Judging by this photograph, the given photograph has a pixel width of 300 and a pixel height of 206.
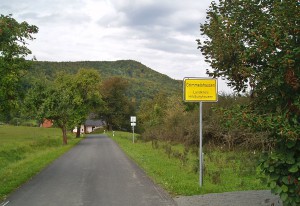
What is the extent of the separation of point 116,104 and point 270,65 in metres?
95.5

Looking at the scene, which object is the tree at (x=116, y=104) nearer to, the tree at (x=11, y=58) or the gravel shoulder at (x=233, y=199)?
the tree at (x=11, y=58)

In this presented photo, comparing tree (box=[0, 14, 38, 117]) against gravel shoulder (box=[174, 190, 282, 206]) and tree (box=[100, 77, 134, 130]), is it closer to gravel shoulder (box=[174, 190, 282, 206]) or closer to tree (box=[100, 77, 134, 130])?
gravel shoulder (box=[174, 190, 282, 206])

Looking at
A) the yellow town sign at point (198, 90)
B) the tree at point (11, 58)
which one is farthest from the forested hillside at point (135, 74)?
the yellow town sign at point (198, 90)

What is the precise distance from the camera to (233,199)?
30.9 feet

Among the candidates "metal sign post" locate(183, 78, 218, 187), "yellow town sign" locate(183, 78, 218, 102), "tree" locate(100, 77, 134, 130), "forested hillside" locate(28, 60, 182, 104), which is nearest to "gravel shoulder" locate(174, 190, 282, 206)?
"metal sign post" locate(183, 78, 218, 187)

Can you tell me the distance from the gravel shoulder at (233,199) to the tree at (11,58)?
787cm

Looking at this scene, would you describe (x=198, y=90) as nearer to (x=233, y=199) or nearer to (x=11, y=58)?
(x=233, y=199)

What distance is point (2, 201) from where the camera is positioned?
10.2 meters

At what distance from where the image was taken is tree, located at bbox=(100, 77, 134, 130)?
10056cm

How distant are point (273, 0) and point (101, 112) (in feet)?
306

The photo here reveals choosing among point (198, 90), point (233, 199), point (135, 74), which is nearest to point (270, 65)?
point (233, 199)

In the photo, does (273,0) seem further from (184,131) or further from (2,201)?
(184,131)

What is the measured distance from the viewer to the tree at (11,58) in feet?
42.8

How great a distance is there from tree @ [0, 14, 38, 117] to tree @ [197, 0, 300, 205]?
813cm
